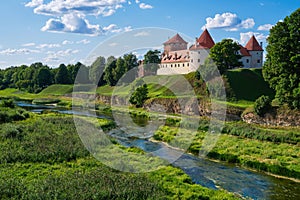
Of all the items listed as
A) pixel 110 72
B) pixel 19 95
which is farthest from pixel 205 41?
pixel 19 95

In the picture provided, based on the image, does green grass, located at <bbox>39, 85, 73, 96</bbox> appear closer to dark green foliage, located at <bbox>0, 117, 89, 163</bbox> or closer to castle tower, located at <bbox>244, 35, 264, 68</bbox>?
castle tower, located at <bbox>244, 35, 264, 68</bbox>

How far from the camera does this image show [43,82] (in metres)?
130

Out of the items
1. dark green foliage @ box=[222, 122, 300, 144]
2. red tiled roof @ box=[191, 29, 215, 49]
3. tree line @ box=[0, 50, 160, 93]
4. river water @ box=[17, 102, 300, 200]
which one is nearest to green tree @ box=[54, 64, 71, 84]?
tree line @ box=[0, 50, 160, 93]

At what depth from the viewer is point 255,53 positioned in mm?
78562

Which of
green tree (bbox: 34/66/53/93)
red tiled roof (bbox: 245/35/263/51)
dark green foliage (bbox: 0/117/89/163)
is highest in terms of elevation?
red tiled roof (bbox: 245/35/263/51)

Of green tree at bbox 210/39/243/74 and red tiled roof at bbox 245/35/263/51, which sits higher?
red tiled roof at bbox 245/35/263/51

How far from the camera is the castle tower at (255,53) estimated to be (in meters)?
78.3

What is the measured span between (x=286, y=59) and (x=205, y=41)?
36.8m

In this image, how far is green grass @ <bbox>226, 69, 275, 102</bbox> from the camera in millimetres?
56588

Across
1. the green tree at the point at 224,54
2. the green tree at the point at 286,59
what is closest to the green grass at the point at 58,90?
the green tree at the point at 224,54

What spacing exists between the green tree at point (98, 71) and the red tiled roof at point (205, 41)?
40.8 meters

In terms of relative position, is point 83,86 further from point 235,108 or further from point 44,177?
point 44,177

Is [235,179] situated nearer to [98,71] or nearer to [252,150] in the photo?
[252,150]

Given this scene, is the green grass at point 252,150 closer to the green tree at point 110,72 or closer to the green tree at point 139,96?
the green tree at point 139,96
